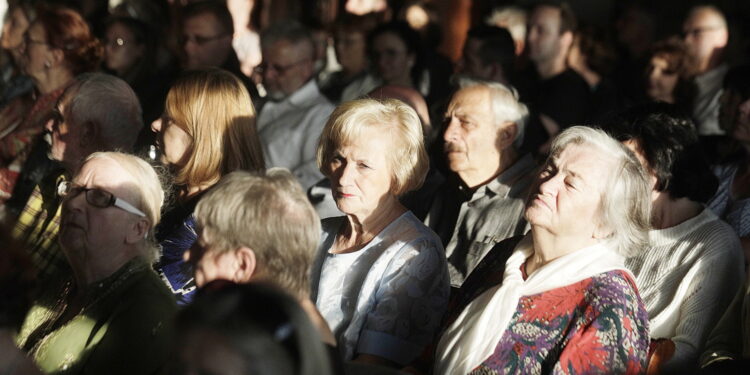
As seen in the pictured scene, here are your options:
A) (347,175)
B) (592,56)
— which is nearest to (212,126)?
(347,175)

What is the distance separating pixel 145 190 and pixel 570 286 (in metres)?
1.37

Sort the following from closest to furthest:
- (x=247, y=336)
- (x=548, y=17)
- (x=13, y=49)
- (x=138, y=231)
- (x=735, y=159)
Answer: (x=247, y=336) < (x=138, y=231) < (x=735, y=159) < (x=548, y=17) < (x=13, y=49)

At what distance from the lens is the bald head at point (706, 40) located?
6785 millimetres

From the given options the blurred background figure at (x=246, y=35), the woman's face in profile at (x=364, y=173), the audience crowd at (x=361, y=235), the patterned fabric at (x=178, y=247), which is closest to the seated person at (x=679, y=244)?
the audience crowd at (x=361, y=235)

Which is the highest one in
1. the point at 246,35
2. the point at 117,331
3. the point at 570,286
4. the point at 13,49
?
the point at 570,286

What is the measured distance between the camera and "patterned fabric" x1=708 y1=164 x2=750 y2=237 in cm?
433

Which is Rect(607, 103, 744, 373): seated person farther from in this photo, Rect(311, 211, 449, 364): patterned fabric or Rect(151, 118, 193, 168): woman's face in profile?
Rect(151, 118, 193, 168): woman's face in profile

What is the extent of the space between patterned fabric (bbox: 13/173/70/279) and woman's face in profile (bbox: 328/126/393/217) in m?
1.05

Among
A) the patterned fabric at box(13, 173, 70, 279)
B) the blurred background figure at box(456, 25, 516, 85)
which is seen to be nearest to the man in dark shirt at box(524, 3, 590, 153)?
the blurred background figure at box(456, 25, 516, 85)

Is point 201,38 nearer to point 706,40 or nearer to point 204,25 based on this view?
point 204,25

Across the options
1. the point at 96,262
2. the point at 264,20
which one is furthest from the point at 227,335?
the point at 264,20

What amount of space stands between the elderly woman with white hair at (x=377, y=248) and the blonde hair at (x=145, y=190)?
2.09 ft

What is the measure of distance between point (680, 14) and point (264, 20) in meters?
3.70

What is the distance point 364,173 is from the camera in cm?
363
